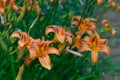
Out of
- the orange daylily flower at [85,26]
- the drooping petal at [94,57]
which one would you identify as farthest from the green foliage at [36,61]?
the drooping petal at [94,57]

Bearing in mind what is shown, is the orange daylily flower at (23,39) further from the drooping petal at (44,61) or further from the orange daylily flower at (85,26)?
the orange daylily flower at (85,26)

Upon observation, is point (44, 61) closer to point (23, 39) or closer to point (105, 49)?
point (23, 39)

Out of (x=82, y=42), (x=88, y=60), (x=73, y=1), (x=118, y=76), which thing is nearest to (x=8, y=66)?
(x=82, y=42)

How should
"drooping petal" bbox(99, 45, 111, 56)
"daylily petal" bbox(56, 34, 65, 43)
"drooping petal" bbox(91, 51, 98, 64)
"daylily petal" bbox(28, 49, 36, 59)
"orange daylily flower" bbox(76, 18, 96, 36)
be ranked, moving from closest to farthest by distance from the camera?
"daylily petal" bbox(28, 49, 36, 59), "daylily petal" bbox(56, 34, 65, 43), "drooping petal" bbox(91, 51, 98, 64), "drooping petal" bbox(99, 45, 111, 56), "orange daylily flower" bbox(76, 18, 96, 36)

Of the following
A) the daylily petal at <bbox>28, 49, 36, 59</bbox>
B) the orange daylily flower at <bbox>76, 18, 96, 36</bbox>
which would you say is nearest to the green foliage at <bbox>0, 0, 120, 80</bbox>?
the orange daylily flower at <bbox>76, 18, 96, 36</bbox>

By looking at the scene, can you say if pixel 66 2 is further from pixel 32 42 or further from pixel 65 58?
pixel 32 42

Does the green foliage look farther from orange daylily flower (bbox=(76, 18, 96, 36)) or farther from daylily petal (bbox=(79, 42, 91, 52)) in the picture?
daylily petal (bbox=(79, 42, 91, 52))

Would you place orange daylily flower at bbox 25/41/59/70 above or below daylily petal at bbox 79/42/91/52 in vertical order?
above

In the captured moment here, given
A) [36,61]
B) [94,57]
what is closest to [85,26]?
[94,57]

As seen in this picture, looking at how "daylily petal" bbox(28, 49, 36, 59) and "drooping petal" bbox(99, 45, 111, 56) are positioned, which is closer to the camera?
"daylily petal" bbox(28, 49, 36, 59)
